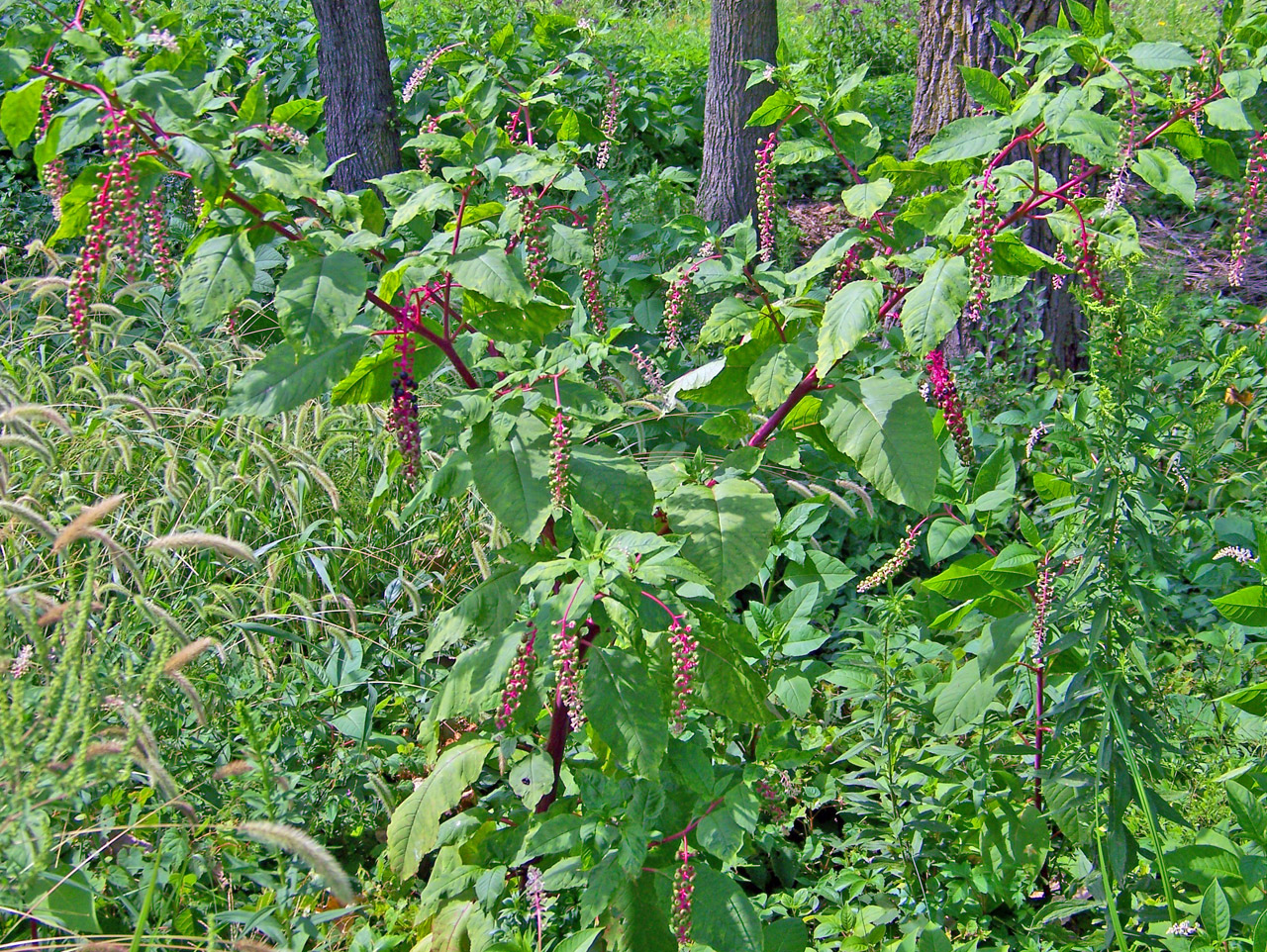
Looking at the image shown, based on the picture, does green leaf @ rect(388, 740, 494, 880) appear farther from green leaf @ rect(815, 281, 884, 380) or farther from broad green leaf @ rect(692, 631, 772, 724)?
green leaf @ rect(815, 281, 884, 380)

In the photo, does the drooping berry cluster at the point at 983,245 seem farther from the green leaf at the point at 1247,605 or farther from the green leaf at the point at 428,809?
the green leaf at the point at 428,809

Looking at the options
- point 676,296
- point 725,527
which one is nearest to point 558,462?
point 725,527

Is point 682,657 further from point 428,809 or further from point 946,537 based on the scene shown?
point 946,537

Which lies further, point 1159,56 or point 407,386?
point 407,386

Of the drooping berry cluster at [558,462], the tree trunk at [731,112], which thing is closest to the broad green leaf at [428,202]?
the drooping berry cluster at [558,462]

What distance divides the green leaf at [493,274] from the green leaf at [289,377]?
224 millimetres

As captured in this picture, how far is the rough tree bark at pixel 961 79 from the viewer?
166 inches

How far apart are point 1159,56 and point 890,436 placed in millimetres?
794

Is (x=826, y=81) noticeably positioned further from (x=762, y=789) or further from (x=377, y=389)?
(x=762, y=789)

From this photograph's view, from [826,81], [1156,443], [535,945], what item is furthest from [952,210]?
[535,945]

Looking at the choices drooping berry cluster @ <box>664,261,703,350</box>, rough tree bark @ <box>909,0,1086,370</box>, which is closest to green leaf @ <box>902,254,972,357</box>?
drooping berry cluster @ <box>664,261,703,350</box>

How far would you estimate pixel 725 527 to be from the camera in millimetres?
1795

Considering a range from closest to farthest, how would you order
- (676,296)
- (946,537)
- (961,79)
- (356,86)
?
(676,296) < (946,537) < (961,79) < (356,86)

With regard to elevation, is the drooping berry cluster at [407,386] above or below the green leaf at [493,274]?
below
